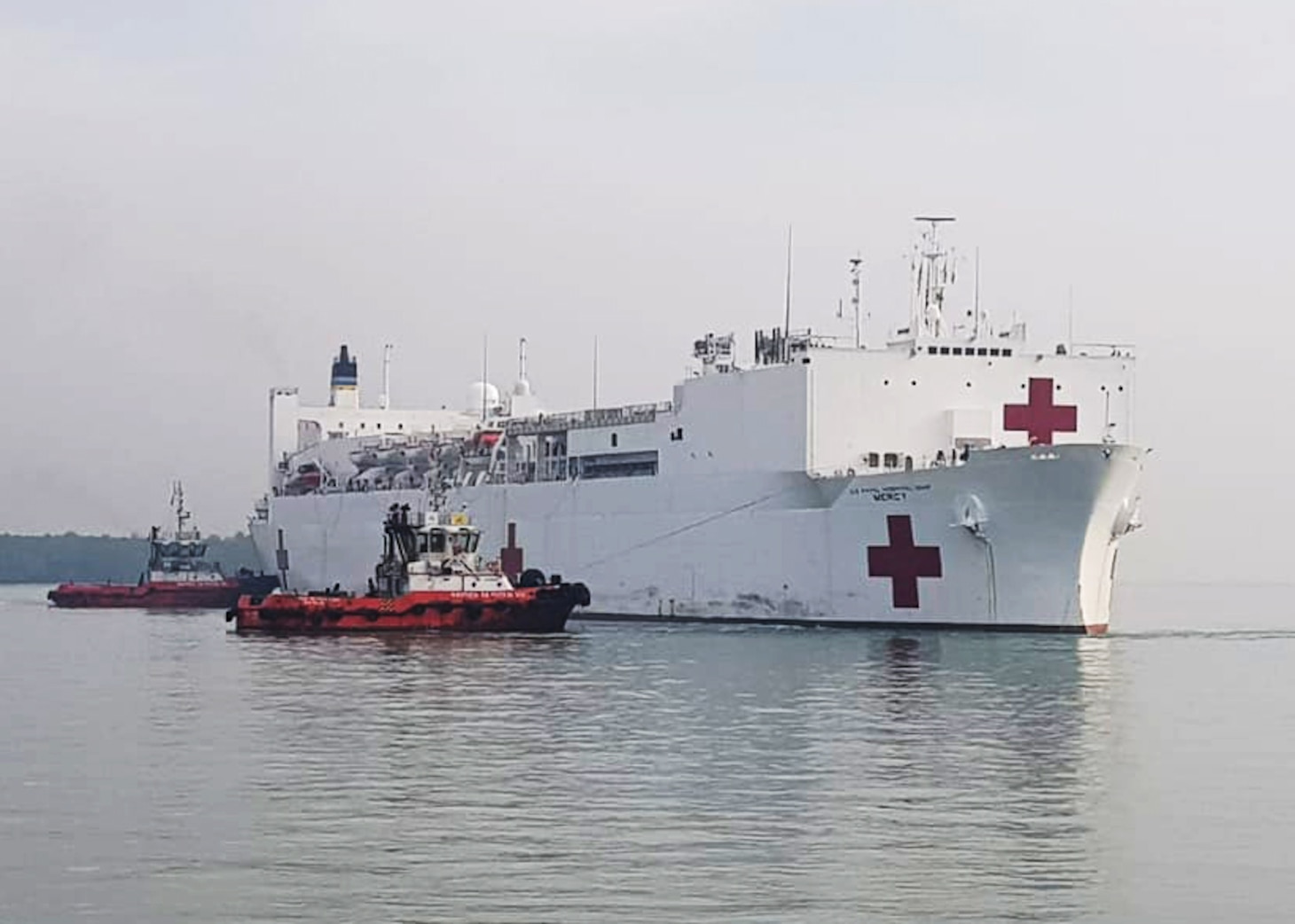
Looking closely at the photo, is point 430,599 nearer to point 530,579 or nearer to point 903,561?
point 530,579

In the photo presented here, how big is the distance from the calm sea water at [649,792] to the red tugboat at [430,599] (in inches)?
211

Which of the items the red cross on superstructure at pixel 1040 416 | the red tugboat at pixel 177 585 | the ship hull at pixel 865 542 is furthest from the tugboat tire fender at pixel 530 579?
the red tugboat at pixel 177 585

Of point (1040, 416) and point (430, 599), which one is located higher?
point (1040, 416)

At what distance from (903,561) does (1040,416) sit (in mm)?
3499

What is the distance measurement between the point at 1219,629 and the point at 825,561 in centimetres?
1552

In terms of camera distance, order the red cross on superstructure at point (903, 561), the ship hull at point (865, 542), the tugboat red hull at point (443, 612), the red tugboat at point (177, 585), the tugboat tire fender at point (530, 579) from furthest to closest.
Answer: the red tugboat at point (177, 585) < the tugboat tire fender at point (530, 579) < the tugboat red hull at point (443, 612) < the red cross on superstructure at point (903, 561) < the ship hull at point (865, 542)

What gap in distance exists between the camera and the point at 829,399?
30.0 meters

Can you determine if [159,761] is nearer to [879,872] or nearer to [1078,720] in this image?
[879,872]

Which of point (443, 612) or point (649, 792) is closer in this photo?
point (649, 792)

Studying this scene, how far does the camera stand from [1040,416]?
3077cm

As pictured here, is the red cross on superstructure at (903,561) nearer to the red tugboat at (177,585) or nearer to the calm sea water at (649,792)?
the calm sea water at (649,792)

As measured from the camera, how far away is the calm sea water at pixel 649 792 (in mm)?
10180

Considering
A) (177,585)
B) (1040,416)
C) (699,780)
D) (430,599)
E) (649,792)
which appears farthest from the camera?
(177,585)

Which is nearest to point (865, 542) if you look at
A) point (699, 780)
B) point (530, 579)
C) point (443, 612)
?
point (530, 579)
